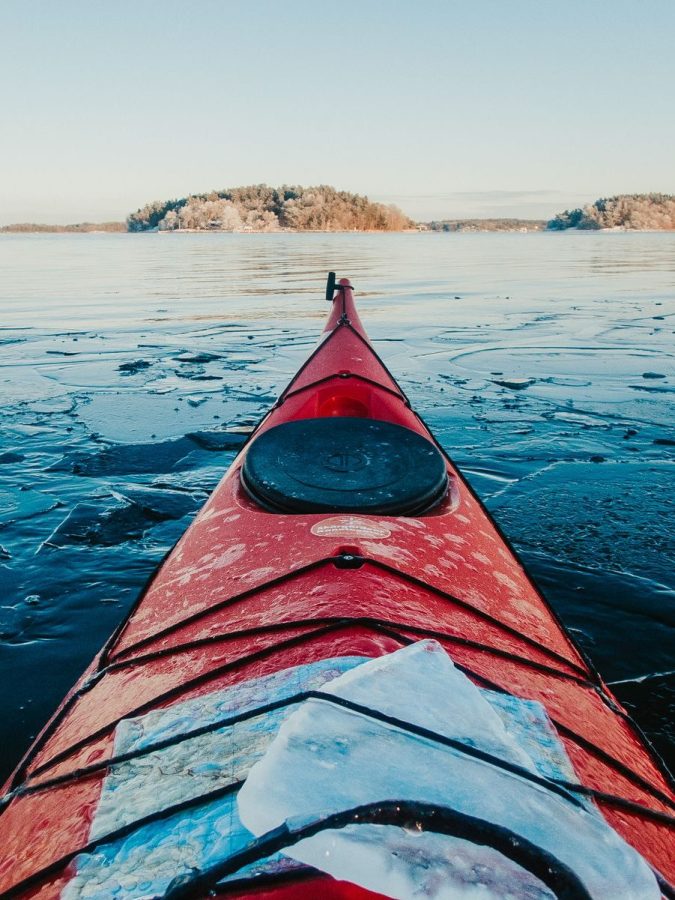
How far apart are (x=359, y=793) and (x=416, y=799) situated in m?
0.09

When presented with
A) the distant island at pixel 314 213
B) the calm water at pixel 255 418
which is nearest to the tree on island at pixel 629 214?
the distant island at pixel 314 213

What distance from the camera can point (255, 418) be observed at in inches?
241

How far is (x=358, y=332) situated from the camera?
548cm

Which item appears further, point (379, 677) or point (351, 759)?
point (379, 677)

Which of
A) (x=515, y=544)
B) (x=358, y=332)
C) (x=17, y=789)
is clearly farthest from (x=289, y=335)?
(x=17, y=789)

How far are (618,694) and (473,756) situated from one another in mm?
1945

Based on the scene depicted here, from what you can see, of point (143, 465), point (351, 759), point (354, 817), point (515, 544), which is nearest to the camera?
point (354, 817)

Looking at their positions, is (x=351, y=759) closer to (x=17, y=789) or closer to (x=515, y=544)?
(x=17, y=789)

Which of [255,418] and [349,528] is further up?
[349,528]

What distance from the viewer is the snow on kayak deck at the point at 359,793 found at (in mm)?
885

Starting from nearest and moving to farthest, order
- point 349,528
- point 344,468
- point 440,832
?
point 440,832 < point 349,528 < point 344,468

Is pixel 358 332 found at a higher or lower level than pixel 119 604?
higher

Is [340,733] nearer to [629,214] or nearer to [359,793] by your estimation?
[359,793]

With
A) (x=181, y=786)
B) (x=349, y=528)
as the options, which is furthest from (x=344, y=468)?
(x=181, y=786)
